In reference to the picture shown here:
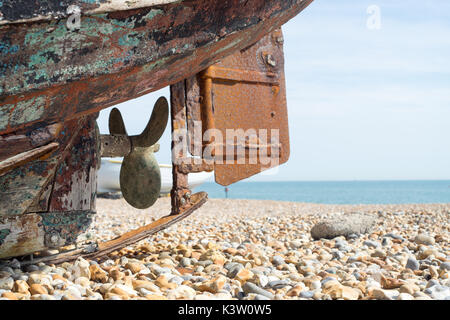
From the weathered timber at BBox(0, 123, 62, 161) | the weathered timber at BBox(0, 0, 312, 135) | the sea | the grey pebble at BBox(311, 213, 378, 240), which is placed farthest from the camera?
the sea

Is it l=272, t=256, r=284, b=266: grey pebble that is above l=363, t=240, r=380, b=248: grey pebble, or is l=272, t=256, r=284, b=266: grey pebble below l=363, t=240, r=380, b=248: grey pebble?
above

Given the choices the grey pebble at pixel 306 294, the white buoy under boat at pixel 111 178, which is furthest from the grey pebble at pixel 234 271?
the white buoy under boat at pixel 111 178

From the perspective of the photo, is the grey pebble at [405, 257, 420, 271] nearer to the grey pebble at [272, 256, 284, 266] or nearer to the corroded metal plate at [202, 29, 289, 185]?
the grey pebble at [272, 256, 284, 266]

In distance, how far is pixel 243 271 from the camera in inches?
114

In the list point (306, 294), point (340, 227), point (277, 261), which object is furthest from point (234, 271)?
point (340, 227)

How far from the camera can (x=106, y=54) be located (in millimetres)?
2496

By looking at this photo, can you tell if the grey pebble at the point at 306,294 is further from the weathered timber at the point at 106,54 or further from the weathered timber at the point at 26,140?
the weathered timber at the point at 26,140

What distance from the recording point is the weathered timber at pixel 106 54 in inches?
92.0

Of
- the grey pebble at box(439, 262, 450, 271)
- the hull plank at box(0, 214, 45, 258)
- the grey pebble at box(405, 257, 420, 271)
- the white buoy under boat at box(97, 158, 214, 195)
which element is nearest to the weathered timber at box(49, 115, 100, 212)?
the hull plank at box(0, 214, 45, 258)

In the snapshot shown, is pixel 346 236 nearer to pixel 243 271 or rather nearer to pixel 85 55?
pixel 243 271

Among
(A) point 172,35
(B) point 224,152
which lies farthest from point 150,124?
(A) point 172,35

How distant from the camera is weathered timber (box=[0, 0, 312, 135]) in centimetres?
234

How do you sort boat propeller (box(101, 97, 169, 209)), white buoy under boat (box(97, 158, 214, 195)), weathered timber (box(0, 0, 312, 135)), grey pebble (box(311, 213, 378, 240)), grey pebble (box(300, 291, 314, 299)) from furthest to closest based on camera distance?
white buoy under boat (box(97, 158, 214, 195)) < grey pebble (box(311, 213, 378, 240)) < boat propeller (box(101, 97, 169, 209)) < grey pebble (box(300, 291, 314, 299)) < weathered timber (box(0, 0, 312, 135))
